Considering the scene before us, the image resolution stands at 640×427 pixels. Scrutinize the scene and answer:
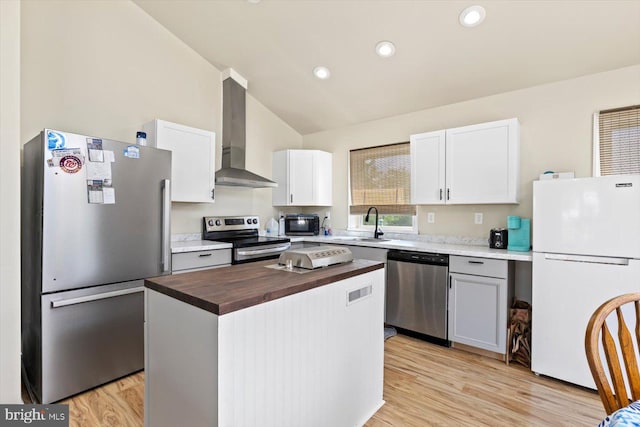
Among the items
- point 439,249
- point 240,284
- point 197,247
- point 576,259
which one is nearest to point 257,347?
point 240,284

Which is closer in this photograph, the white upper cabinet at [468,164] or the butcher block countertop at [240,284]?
the butcher block countertop at [240,284]

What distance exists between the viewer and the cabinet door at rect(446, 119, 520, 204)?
9.27ft

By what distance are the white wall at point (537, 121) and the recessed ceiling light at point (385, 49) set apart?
3.10ft

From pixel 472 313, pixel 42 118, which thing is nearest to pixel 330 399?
pixel 472 313

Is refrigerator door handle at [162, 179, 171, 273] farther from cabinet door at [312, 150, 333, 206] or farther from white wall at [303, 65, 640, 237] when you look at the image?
white wall at [303, 65, 640, 237]

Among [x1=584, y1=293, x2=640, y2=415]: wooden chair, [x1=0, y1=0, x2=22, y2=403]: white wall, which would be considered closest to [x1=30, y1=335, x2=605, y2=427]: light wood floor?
[x1=0, y1=0, x2=22, y2=403]: white wall

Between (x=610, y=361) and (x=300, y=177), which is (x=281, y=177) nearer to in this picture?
(x=300, y=177)

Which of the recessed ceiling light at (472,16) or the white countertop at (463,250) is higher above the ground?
the recessed ceiling light at (472,16)

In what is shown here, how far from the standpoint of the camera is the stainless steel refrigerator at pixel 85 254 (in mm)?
1991

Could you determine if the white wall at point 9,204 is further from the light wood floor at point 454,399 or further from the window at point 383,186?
the window at point 383,186

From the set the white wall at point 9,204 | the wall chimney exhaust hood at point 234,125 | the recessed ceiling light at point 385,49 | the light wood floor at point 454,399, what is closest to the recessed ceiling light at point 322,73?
the recessed ceiling light at point 385,49

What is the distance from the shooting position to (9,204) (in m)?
1.67

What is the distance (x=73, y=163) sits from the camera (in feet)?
6.75

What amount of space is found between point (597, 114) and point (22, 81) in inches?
187
